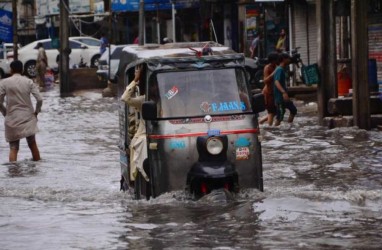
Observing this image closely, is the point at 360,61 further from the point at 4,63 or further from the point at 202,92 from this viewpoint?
the point at 4,63

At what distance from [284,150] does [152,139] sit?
23.0ft

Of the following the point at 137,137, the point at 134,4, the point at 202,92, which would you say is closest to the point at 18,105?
the point at 137,137

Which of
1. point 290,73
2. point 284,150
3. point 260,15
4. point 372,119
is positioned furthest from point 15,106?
point 260,15

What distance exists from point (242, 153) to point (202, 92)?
0.80m

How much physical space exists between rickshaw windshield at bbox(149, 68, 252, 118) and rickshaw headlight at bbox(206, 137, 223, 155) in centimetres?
38

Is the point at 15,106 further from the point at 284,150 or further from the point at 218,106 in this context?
the point at 218,106

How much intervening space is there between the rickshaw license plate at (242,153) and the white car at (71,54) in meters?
37.9

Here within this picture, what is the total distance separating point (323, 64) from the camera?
22.4m

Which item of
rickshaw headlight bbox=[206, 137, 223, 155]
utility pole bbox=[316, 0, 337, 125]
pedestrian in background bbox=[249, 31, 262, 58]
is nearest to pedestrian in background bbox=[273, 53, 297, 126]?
utility pole bbox=[316, 0, 337, 125]

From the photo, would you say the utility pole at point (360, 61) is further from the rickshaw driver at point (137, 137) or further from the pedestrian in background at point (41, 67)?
the pedestrian in background at point (41, 67)

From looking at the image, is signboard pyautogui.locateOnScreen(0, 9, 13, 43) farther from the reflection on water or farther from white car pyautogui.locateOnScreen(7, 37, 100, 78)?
the reflection on water

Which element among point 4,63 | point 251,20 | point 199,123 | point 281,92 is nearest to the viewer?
point 199,123

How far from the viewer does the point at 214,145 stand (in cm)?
1183

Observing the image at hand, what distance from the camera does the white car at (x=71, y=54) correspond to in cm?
4975
